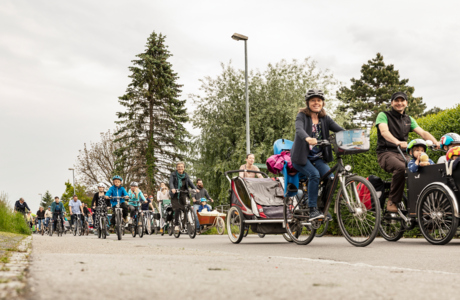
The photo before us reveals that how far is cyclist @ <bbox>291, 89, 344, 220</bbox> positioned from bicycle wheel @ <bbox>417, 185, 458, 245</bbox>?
4.93 feet

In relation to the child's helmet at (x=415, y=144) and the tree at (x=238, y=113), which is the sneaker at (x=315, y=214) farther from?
the tree at (x=238, y=113)

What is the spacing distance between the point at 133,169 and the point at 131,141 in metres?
3.44

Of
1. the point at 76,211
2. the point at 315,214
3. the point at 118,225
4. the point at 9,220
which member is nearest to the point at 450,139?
the point at 315,214

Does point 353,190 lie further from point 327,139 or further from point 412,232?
point 412,232

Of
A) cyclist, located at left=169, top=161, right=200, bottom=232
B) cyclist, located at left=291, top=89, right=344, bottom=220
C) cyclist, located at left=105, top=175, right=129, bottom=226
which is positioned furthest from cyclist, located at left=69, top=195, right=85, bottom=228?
cyclist, located at left=291, top=89, right=344, bottom=220

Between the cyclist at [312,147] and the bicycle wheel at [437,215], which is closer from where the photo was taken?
the bicycle wheel at [437,215]

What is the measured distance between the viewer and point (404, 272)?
4.38 m

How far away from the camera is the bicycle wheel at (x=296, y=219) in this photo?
8.66 metres

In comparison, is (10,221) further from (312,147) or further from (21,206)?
(312,147)

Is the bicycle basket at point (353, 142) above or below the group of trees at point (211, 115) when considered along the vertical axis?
below

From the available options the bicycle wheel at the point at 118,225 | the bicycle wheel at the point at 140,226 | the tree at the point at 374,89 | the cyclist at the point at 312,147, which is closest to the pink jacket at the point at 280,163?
the cyclist at the point at 312,147

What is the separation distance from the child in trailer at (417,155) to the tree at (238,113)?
2380 centimetres

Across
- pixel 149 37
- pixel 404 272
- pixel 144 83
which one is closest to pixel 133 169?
pixel 144 83

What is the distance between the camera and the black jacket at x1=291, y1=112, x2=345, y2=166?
830cm
